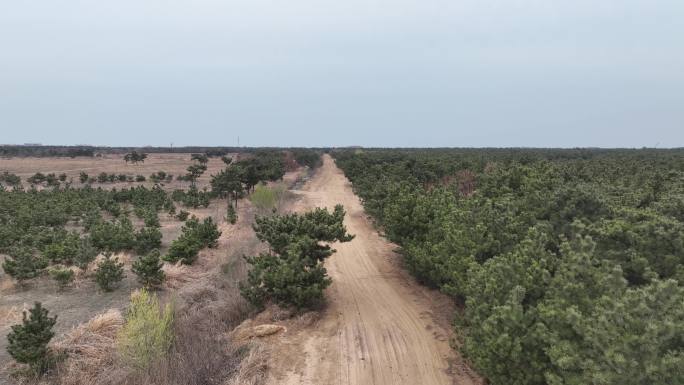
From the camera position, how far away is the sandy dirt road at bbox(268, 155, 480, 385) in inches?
363

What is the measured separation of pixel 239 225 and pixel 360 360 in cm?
1697

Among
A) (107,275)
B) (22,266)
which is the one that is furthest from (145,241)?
(22,266)

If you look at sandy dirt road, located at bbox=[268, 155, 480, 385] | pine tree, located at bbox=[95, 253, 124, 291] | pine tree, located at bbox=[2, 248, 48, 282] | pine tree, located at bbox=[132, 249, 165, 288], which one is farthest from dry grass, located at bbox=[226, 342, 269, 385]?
pine tree, located at bbox=[2, 248, 48, 282]

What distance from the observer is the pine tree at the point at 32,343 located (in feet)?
30.3

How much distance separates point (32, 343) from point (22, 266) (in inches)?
311

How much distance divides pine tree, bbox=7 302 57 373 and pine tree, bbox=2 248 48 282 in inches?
279

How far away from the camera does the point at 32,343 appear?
929cm

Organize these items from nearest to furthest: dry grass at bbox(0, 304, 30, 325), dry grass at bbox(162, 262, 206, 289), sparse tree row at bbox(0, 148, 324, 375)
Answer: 1. sparse tree row at bbox(0, 148, 324, 375)
2. dry grass at bbox(0, 304, 30, 325)
3. dry grass at bbox(162, 262, 206, 289)

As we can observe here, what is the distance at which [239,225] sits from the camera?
83.6 ft

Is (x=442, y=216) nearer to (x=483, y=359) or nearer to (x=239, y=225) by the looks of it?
(x=483, y=359)

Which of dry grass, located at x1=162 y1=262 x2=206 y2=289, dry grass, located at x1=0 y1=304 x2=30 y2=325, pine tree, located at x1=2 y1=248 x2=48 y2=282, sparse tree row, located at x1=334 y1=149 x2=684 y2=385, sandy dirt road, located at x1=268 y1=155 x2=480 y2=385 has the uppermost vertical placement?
sparse tree row, located at x1=334 y1=149 x2=684 y2=385

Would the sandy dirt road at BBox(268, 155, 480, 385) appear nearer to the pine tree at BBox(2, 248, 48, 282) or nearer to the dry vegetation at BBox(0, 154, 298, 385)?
the dry vegetation at BBox(0, 154, 298, 385)

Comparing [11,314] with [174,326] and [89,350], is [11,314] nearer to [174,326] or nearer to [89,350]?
[89,350]

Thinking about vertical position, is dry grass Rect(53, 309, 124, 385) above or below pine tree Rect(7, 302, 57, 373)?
below
